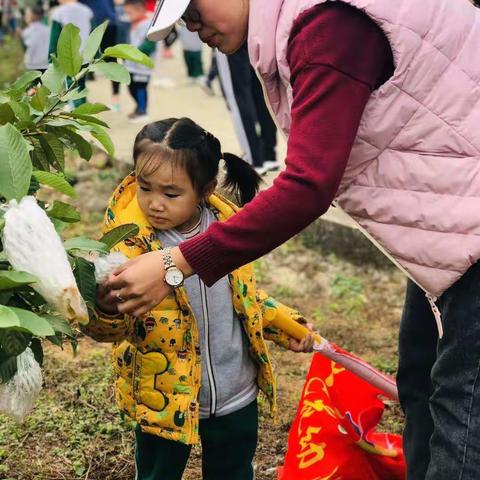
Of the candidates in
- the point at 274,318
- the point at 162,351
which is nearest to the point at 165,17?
the point at 162,351

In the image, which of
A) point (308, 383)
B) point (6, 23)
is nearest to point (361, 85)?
point (308, 383)

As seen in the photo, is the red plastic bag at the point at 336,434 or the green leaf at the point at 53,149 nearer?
the green leaf at the point at 53,149

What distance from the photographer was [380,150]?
1864 millimetres

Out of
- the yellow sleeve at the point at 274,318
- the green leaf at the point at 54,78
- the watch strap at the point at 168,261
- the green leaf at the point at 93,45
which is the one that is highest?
the green leaf at the point at 93,45

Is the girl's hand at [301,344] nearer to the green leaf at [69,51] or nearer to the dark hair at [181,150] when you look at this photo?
the dark hair at [181,150]

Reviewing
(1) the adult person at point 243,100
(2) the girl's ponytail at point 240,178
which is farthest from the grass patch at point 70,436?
(1) the adult person at point 243,100

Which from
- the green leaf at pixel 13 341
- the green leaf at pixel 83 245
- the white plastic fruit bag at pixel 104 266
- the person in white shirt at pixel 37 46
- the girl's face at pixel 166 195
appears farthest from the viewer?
the person in white shirt at pixel 37 46

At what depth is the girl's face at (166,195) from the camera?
7.26 ft

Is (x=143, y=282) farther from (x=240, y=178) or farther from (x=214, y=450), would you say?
(x=214, y=450)

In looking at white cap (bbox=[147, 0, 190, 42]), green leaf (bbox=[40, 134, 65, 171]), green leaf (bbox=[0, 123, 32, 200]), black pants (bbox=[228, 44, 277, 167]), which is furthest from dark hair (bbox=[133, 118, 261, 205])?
black pants (bbox=[228, 44, 277, 167])

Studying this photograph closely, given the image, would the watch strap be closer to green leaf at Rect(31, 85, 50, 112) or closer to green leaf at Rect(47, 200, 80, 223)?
green leaf at Rect(47, 200, 80, 223)

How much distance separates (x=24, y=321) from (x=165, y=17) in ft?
2.48

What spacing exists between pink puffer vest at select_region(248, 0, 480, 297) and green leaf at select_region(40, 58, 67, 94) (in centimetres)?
44

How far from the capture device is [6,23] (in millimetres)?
16844
